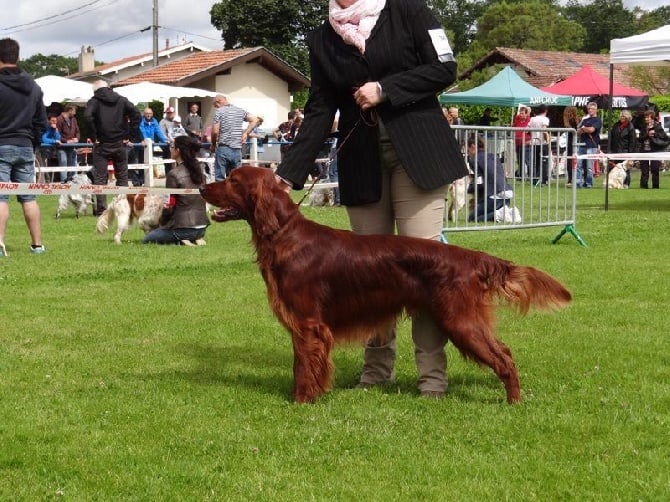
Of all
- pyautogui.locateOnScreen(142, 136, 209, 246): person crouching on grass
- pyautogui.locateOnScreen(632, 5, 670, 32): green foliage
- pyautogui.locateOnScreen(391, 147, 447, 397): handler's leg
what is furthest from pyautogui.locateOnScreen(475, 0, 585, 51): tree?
pyautogui.locateOnScreen(391, 147, 447, 397): handler's leg

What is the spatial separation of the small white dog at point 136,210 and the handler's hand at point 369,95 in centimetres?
703

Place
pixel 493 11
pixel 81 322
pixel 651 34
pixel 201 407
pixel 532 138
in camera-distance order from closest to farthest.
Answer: pixel 201 407 → pixel 81 322 → pixel 532 138 → pixel 651 34 → pixel 493 11

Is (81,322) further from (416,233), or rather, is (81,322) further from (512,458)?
(512,458)

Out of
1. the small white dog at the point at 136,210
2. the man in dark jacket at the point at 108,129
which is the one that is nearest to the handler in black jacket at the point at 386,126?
the small white dog at the point at 136,210

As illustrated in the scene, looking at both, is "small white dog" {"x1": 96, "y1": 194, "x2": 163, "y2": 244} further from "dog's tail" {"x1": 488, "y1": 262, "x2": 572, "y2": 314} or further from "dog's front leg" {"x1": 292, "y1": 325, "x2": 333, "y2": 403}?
"dog's tail" {"x1": 488, "y1": 262, "x2": 572, "y2": 314}

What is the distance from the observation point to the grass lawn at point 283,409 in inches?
139

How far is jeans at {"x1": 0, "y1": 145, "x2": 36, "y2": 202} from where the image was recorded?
9.59 metres

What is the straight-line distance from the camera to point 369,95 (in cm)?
451

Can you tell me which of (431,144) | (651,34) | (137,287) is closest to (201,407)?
(431,144)

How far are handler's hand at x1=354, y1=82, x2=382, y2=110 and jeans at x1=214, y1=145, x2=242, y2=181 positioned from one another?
11.5 m

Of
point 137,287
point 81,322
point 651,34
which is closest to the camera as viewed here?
point 81,322

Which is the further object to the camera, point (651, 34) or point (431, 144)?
point (651, 34)

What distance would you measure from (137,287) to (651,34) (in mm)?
11036

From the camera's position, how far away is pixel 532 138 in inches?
412
